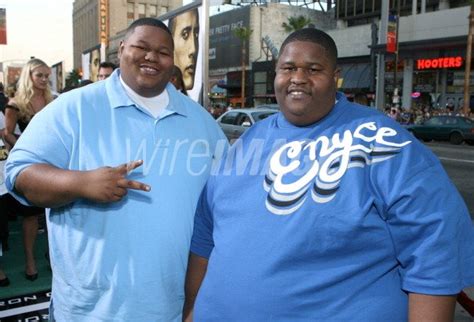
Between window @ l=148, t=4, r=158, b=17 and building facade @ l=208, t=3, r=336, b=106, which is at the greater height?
window @ l=148, t=4, r=158, b=17

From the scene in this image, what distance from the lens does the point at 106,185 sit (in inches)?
62.7

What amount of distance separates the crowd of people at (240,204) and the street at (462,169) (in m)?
6.46

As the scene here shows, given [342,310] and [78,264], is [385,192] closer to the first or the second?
[342,310]

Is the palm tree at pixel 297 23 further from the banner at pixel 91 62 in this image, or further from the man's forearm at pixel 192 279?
the man's forearm at pixel 192 279

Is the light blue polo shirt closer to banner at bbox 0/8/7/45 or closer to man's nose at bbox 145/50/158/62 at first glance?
man's nose at bbox 145/50/158/62

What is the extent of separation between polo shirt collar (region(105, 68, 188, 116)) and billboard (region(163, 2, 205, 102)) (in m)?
3.04

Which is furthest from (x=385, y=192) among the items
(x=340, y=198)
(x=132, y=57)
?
(x=132, y=57)

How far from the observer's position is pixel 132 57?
1984mm

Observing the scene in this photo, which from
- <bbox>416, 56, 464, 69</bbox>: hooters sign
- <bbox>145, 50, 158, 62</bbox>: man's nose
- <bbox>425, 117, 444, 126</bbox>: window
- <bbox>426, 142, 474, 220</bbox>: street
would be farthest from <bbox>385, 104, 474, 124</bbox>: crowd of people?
<bbox>145, 50, 158, 62</bbox>: man's nose

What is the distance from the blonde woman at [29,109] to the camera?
442cm

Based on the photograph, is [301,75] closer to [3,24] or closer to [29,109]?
[29,109]

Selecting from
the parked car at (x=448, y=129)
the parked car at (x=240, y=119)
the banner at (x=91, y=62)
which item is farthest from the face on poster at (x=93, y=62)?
the parked car at (x=448, y=129)

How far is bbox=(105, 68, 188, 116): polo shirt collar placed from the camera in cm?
191

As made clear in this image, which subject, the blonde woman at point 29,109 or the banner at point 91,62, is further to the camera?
the banner at point 91,62
